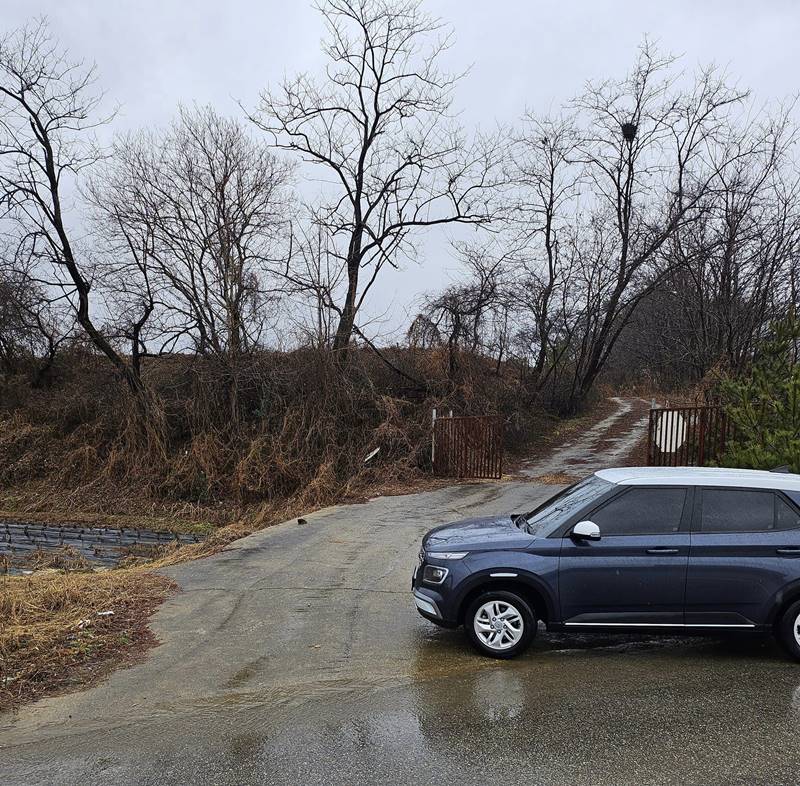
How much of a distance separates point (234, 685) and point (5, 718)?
62.8 inches

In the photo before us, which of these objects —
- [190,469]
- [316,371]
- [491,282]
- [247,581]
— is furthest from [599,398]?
[247,581]

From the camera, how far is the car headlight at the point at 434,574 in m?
6.06

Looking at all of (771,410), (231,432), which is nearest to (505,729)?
(771,410)

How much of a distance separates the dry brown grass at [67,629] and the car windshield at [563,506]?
3.75 metres

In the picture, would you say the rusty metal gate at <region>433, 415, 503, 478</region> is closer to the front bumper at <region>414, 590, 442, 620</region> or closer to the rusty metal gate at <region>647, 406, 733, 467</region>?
the rusty metal gate at <region>647, 406, 733, 467</region>

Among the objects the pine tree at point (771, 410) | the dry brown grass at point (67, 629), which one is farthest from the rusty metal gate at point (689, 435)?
the dry brown grass at point (67, 629)

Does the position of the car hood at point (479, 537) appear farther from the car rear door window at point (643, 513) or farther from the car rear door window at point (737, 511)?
the car rear door window at point (737, 511)

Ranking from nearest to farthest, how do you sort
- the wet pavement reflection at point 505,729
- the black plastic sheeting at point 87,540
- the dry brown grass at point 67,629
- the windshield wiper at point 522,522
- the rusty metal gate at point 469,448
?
the wet pavement reflection at point 505,729, the dry brown grass at point 67,629, the windshield wiper at point 522,522, the black plastic sheeting at point 87,540, the rusty metal gate at point 469,448

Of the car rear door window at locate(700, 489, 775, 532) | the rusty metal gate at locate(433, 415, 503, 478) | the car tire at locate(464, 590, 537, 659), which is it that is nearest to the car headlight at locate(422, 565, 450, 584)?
the car tire at locate(464, 590, 537, 659)

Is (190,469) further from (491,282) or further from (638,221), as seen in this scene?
(638,221)

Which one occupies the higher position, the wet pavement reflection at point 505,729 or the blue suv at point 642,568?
the blue suv at point 642,568

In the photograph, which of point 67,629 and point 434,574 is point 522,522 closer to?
point 434,574

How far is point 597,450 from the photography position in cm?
2333

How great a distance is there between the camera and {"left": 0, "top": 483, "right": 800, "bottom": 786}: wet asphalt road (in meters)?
4.18
